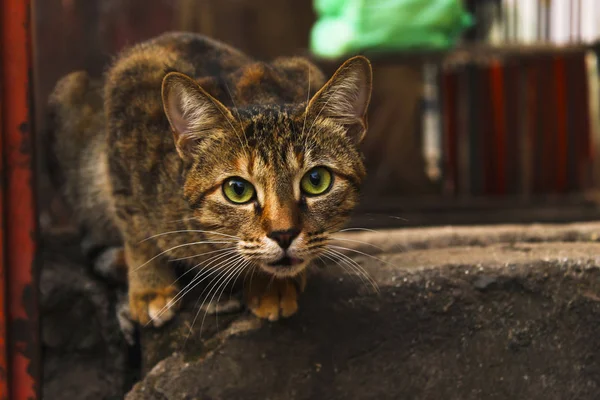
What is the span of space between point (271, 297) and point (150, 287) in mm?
400

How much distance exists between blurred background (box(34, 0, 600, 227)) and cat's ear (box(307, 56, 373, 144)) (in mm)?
2060

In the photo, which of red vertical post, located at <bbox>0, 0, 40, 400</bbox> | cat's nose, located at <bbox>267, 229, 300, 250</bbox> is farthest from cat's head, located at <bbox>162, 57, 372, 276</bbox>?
red vertical post, located at <bbox>0, 0, 40, 400</bbox>

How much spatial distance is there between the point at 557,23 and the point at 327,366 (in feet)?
13.2

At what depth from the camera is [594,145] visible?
5.15 meters

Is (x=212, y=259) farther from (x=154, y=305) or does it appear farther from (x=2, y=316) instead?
(x=2, y=316)

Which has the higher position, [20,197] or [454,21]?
[454,21]

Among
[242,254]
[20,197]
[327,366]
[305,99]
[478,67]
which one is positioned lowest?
[327,366]

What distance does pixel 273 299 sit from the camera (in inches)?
74.2

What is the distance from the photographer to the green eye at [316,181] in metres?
1.70

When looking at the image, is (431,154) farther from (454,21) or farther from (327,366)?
(327,366)

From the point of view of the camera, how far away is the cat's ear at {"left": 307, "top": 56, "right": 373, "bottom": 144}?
1.68m

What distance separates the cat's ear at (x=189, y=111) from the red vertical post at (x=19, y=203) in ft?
1.41

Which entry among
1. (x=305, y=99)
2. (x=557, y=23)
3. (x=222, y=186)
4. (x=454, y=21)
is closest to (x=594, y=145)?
(x=557, y=23)

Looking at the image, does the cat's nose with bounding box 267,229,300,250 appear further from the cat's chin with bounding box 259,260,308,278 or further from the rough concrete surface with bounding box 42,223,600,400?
the rough concrete surface with bounding box 42,223,600,400
